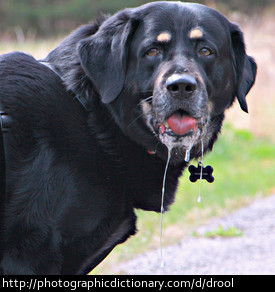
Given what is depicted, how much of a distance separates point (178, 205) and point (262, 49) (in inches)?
221

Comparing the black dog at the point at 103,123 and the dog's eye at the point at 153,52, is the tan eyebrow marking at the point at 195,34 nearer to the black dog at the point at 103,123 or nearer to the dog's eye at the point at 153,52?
the black dog at the point at 103,123

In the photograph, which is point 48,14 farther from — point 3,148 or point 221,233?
point 3,148

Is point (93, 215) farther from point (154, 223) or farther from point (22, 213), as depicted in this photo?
point (154, 223)

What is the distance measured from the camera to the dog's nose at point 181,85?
2.96 meters

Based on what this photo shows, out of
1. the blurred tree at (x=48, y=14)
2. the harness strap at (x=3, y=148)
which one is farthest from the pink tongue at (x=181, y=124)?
the blurred tree at (x=48, y=14)

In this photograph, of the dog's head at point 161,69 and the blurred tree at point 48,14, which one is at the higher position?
the dog's head at point 161,69

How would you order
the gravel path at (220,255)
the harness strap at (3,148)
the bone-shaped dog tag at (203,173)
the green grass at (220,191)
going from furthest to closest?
1. the green grass at (220,191)
2. the gravel path at (220,255)
3. the bone-shaped dog tag at (203,173)
4. the harness strap at (3,148)

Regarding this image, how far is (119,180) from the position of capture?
3111mm

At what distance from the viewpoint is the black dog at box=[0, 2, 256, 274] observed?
2.89 metres

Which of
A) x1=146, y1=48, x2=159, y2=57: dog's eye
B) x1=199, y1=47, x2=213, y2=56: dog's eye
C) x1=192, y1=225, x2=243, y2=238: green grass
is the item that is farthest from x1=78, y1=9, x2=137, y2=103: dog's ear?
x1=192, y1=225, x2=243, y2=238: green grass

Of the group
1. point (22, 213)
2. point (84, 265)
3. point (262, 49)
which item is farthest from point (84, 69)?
point (262, 49)

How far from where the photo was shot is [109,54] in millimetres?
3234

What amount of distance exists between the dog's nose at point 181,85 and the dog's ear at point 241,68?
58 centimetres

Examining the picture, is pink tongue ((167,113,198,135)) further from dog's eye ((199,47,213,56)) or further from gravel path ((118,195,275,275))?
gravel path ((118,195,275,275))
